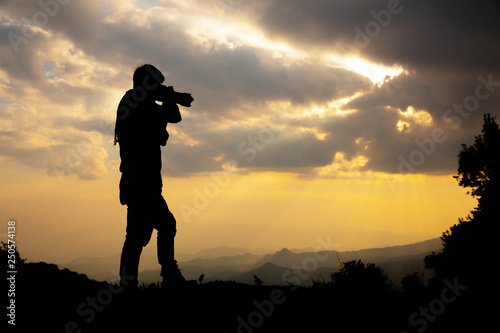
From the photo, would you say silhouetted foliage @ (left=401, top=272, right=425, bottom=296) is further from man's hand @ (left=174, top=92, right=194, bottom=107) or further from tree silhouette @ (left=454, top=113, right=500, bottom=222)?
tree silhouette @ (left=454, top=113, right=500, bottom=222)

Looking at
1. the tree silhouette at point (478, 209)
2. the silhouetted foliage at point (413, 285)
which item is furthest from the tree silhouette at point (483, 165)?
the silhouetted foliage at point (413, 285)

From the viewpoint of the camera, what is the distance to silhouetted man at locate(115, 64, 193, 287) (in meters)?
5.19

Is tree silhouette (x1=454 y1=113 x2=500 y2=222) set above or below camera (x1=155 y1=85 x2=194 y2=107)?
above

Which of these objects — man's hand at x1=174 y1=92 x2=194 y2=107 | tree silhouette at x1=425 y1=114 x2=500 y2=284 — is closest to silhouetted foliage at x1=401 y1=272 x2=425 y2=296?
man's hand at x1=174 y1=92 x2=194 y2=107

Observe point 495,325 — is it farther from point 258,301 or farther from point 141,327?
point 141,327

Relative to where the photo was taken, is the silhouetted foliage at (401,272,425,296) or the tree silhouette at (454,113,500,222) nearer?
the silhouetted foliage at (401,272,425,296)

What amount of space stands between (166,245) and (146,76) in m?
2.76

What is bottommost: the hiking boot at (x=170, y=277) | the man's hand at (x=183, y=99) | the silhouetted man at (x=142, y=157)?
the hiking boot at (x=170, y=277)

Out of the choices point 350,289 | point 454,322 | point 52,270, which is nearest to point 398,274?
point 350,289

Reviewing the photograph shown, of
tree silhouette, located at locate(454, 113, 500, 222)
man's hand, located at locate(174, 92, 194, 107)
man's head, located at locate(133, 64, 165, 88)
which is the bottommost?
man's hand, located at locate(174, 92, 194, 107)

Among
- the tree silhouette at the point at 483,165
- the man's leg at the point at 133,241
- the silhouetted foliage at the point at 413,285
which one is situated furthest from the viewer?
the tree silhouette at the point at 483,165

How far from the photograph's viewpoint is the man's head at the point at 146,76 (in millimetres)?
5375

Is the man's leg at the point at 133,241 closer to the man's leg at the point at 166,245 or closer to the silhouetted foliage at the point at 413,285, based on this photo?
the man's leg at the point at 166,245

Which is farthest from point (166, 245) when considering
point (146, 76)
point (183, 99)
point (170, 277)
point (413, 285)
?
point (413, 285)
